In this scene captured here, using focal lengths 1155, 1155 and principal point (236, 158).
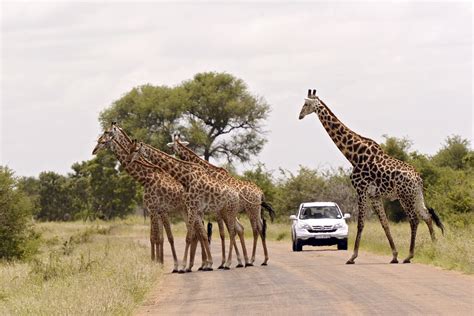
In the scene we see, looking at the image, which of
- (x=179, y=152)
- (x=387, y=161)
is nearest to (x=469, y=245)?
(x=387, y=161)

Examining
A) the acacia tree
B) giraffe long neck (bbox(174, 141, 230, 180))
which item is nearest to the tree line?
the acacia tree

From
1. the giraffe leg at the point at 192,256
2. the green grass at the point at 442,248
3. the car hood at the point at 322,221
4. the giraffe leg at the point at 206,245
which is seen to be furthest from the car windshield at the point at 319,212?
the giraffe leg at the point at 206,245

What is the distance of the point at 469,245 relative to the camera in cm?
2548

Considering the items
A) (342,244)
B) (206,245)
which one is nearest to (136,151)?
(206,245)

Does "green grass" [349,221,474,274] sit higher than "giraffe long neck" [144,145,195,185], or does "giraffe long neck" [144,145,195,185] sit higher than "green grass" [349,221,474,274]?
"giraffe long neck" [144,145,195,185]

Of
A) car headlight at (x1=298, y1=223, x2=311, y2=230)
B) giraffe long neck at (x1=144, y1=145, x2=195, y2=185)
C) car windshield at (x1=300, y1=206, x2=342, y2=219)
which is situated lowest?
car headlight at (x1=298, y1=223, x2=311, y2=230)

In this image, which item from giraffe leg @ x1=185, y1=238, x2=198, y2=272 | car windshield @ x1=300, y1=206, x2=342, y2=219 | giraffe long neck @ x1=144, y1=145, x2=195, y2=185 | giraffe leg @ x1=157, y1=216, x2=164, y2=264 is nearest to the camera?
giraffe leg @ x1=185, y1=238, x2=198, y2=272

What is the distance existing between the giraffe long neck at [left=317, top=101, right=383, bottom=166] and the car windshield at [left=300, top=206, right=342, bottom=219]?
6997 millimetres

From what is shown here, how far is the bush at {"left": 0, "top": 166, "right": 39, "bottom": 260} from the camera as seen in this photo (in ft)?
113

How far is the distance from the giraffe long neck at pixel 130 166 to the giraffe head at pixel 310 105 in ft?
13.2

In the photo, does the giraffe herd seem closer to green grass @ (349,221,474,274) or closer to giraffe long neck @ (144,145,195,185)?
giraffe long neck @ (144,145,195,185)

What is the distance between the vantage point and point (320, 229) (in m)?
33.5

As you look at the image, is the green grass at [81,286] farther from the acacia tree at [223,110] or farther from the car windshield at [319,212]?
the acacia tree at [223,110]

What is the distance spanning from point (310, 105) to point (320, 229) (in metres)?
6.68
